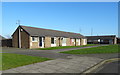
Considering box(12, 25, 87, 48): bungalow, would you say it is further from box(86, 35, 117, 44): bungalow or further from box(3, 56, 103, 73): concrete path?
box(86, 35, 117, 44): bungalow

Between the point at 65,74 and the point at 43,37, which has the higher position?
the point at 43,37

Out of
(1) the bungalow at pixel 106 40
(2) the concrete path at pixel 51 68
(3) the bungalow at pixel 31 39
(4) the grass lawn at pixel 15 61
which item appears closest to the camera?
(2) the concrete path at pixel 51 68

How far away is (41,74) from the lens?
5.75m

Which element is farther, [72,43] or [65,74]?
[72,43]

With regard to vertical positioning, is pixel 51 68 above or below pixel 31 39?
below

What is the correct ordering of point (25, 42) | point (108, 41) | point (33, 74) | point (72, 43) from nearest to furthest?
point (33, 74), point (25, 42), point (72, 43), point (108, 41)

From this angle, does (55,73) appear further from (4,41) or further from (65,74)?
(4,41)

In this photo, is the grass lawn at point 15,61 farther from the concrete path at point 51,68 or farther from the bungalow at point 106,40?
the bungalow at point 106,40

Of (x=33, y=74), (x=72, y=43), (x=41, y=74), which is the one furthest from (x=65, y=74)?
(x=72, y=43)

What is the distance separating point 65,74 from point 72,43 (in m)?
30.5

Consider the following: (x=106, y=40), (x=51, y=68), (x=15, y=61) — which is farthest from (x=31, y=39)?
(x=106, y=40)

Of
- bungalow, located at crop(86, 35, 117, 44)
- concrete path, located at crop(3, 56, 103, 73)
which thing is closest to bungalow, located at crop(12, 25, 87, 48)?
concrete path, located at crop(3, 56, 103, 73)

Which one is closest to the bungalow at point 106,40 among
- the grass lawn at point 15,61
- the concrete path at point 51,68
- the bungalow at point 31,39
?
the bungalow at point 31,39

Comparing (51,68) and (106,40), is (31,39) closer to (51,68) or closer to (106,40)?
(51,68)
